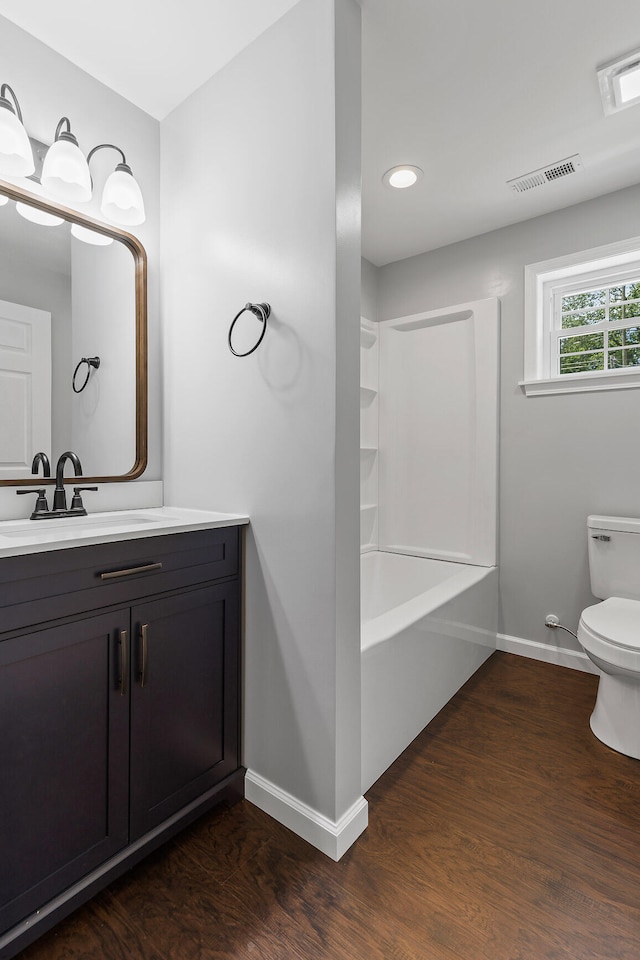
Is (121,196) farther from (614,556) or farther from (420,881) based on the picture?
(614,556)

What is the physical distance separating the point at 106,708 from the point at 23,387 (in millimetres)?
1056

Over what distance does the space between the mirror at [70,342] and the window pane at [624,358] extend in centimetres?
235

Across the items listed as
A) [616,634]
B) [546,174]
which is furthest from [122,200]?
[616,634]

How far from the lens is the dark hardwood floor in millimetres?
1126

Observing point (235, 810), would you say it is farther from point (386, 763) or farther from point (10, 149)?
point (10, 149)

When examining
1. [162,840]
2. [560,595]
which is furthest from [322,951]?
[560,595]

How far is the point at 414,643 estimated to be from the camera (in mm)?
1896

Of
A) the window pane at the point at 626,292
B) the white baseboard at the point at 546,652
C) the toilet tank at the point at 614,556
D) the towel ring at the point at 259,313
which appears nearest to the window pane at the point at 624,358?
the window pane at the point at 626,292

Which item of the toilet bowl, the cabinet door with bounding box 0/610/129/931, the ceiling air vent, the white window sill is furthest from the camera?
the white window sill

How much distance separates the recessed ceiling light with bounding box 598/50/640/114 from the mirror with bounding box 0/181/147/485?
1.81 metres

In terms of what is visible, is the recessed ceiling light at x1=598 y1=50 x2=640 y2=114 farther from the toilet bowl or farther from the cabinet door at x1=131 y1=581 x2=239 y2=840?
the cabinet door at x1=131 y1=581 x2=239 y2=840

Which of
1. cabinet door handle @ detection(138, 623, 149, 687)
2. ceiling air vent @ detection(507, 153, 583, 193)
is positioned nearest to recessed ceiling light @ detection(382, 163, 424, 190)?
ceiling air vent @ detection(507, 153, 583, 193)

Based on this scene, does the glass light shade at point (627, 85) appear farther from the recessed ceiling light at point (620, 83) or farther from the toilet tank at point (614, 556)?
the toilet tank at point (614, 556)

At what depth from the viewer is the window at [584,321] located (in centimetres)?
247
